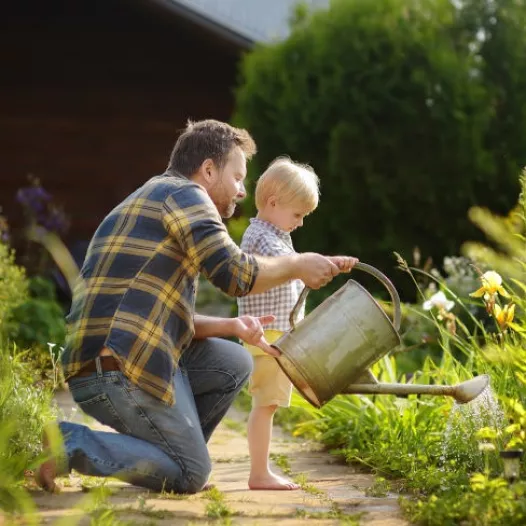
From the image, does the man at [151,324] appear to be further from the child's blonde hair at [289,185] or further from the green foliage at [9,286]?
the green foliage at [9,286]

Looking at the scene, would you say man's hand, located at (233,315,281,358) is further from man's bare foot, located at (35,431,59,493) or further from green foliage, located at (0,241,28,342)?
green foliage, located at (0,241,28,342)

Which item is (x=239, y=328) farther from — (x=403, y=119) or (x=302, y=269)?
(x=403, y=119)

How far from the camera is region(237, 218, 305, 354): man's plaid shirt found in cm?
400

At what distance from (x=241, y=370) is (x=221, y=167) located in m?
0.68

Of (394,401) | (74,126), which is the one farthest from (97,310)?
(74,126)

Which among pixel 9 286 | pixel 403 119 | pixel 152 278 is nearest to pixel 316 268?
pixel 152 278

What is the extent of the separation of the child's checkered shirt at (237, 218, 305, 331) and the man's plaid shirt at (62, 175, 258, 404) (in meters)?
0.49

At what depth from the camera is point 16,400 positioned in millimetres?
3648

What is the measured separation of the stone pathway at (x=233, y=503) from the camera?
301 centimetres

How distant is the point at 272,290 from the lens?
4016 millimetres

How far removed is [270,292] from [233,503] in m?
0.88

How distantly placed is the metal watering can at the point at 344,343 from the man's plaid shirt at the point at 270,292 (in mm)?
469

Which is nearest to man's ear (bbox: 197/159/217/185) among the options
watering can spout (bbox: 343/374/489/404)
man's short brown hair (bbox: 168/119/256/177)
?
man's short brown hair (bbox: 168/119/256/177)

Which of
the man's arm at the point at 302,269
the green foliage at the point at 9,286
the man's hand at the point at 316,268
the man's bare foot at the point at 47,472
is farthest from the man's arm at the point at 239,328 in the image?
the green foliage at the point at 9,286
